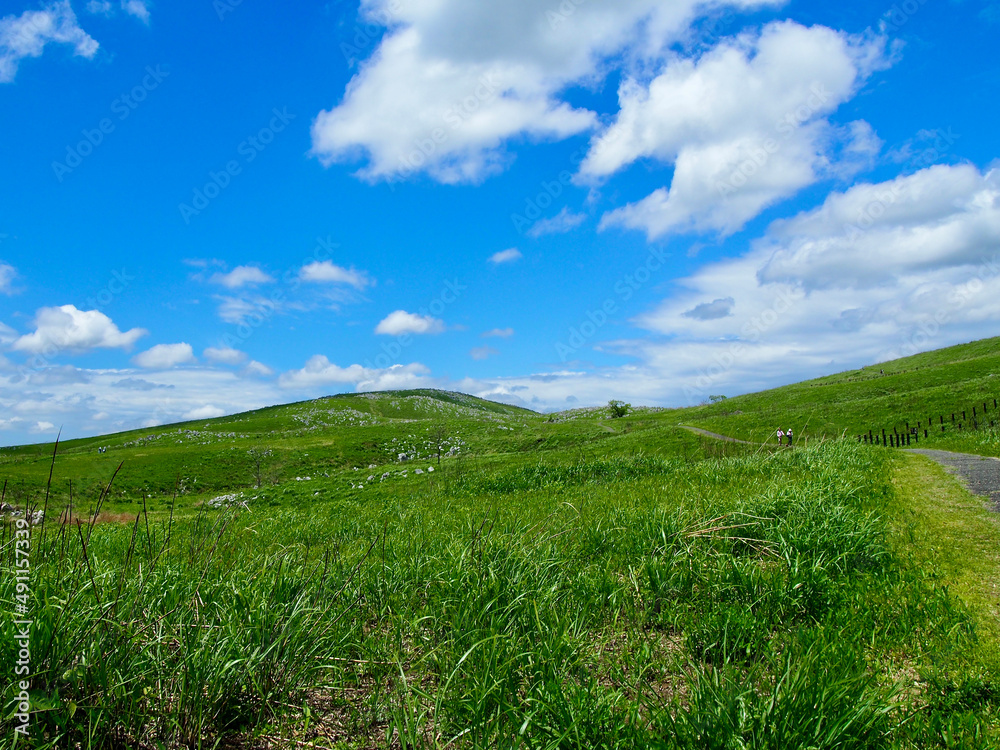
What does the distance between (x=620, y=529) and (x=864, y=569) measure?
9.92 ft

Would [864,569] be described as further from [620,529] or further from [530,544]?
[530,544]

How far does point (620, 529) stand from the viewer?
801 cm

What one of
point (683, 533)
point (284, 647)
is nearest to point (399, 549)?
point (284, 647)

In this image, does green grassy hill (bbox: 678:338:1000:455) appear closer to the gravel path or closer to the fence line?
the fence line

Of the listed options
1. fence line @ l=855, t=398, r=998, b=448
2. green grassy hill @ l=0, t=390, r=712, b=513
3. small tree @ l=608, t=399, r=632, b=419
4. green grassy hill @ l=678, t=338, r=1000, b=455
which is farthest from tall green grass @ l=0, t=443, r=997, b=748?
small tree @ l=608, t=399, r=632, b=419

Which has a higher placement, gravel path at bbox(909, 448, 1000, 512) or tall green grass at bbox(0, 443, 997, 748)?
tall green grass at bbox(0, 443, 997, 748)

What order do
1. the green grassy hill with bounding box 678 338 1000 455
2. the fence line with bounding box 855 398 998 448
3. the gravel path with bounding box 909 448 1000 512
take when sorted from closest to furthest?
the gravel path with bounding box 909 448 1000 512 → the fence line with bounding box 855 398 998 448 → the green grassy hill with bounding box 678 338 1000 455

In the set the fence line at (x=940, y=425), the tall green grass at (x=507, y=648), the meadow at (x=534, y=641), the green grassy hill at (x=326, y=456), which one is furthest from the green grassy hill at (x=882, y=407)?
the tall green grass at (x=507, y=648)

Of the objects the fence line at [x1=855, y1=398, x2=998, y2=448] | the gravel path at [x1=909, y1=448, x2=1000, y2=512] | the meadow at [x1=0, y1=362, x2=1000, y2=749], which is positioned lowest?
the fence line at [x1=855, y1=398, x2=998, y2=448]

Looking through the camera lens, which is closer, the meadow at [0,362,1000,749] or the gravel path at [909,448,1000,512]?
the meadow at [0,362,1000,749]

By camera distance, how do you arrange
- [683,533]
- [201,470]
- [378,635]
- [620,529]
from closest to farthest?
1. [378,635]
2. [683,533]
3. [620,529]
4. [201,470]

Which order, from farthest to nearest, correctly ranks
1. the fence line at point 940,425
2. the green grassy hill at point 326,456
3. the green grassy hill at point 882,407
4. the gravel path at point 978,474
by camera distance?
the green grassy hill at point 882,407
the green grassy hill at point 326,456
the fence line at point 940,425
the gravel path at point 978,474

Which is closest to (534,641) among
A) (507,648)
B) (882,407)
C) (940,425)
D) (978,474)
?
(507,648)

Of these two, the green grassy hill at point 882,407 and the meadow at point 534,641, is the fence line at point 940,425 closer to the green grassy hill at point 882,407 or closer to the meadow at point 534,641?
the green grassy hill at point 882,407
